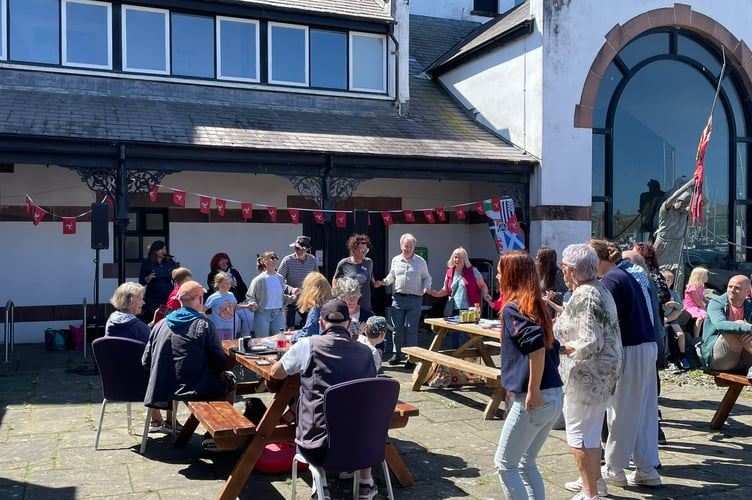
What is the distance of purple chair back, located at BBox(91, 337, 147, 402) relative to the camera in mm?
5398

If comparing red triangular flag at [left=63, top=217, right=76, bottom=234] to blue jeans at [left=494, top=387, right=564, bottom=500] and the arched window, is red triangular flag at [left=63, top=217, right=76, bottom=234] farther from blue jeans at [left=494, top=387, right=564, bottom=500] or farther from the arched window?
the arched window

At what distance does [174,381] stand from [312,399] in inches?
59.4

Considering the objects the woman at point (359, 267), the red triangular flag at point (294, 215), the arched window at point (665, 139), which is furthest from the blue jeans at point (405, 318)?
the arched window at point (665, 139)

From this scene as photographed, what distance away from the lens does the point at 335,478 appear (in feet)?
16.2

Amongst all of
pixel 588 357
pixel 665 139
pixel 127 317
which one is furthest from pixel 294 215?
pixel 588 357

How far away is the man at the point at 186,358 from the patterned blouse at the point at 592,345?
8.12 feet

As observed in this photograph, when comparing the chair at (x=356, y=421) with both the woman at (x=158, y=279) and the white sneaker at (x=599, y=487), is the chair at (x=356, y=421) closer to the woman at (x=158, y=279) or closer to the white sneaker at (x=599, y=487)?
the white sneaker at (x=599, y=487)

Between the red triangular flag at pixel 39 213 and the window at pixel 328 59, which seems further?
the window at pixel 328 59

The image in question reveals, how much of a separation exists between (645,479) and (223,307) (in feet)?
15.1

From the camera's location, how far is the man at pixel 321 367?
396 centimetres

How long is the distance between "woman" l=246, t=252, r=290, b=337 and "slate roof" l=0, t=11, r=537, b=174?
2.47 m

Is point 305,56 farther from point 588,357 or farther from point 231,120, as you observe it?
point 588,357

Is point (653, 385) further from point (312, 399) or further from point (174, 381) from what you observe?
point (174, 381)

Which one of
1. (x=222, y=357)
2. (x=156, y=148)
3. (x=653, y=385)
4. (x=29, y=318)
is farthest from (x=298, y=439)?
(x=29, y=318)
